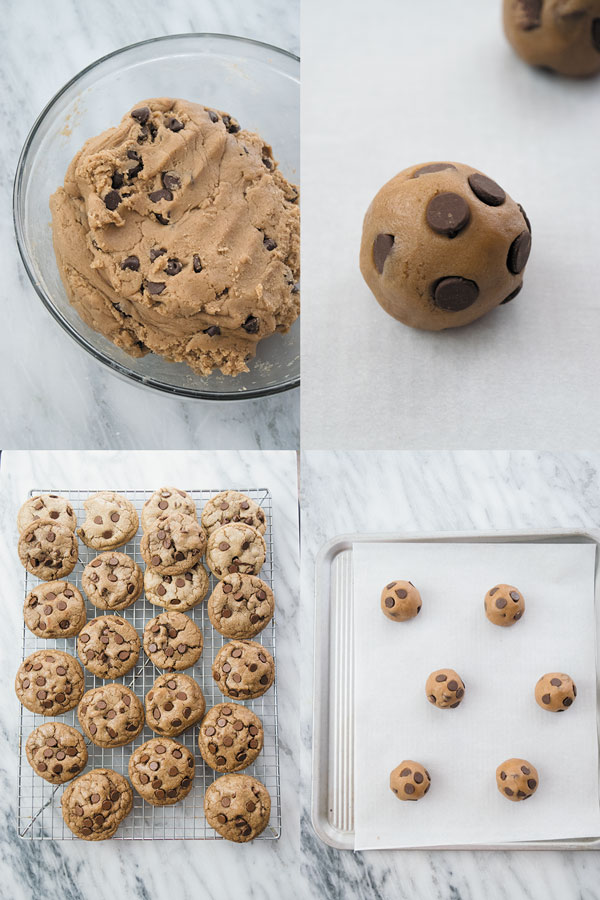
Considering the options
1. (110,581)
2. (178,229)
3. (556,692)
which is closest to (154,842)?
(110,581)

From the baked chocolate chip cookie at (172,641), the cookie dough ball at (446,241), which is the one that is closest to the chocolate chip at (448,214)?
the cookie dough ball at (446,241)

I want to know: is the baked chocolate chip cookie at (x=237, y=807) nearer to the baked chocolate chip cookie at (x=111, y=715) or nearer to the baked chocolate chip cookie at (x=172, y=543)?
the baked chocolate chip cookie at (x=111, y=715)

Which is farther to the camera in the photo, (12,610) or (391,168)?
(12,610)

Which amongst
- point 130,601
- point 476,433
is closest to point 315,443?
point 476,433

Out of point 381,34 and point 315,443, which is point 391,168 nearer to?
point 381,34

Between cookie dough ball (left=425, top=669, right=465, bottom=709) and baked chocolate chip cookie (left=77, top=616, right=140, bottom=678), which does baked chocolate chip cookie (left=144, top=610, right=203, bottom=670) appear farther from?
cookie dough ball (left=425, top=669, right=465, bottom=709)

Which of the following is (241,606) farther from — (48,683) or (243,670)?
(48,683)
